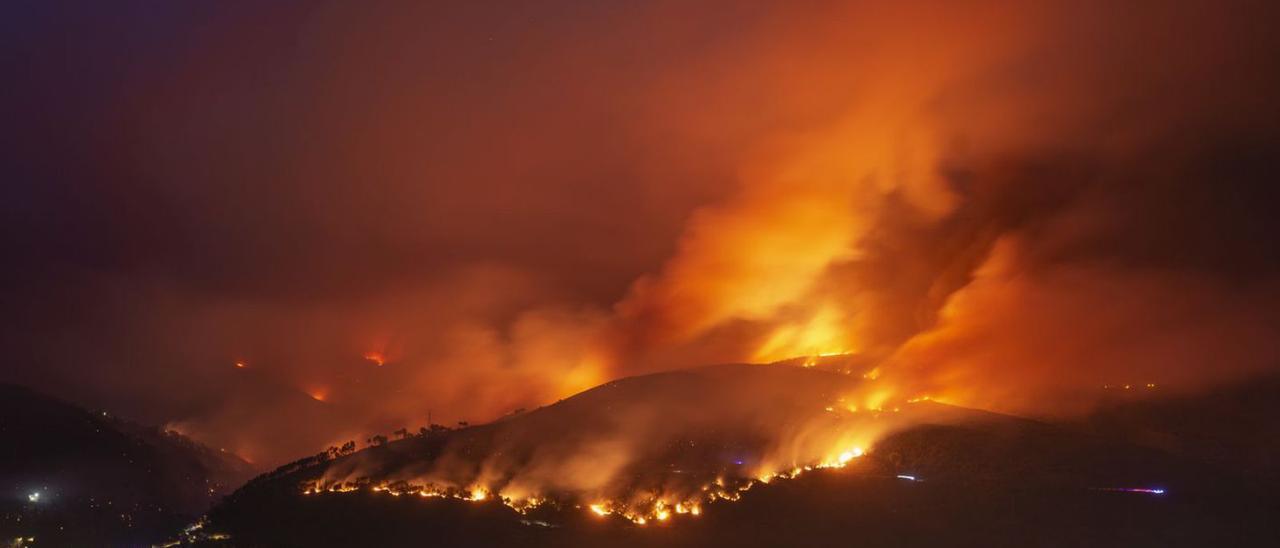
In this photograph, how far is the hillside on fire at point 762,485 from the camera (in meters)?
21.0

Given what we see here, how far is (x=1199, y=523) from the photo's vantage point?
68.5 feet

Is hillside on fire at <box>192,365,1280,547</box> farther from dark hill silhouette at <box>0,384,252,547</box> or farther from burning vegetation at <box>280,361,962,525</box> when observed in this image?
dark hill silhouette at <box>0,384,252,547</box>

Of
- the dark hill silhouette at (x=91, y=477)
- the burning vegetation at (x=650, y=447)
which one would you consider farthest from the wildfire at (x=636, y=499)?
the dark hill silhouette at (x=91, y=477)

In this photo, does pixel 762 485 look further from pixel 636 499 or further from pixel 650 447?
pixel 650 447

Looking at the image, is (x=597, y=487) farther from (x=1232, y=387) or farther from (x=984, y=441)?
(x=1232, y=387)

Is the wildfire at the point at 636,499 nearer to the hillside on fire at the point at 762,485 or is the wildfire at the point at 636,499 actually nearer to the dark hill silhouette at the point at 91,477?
the hillside on fire at the point at 762,485

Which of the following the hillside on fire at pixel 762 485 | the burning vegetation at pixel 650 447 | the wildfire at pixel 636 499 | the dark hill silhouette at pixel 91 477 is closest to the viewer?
the hillside on fire at pixel 762 485

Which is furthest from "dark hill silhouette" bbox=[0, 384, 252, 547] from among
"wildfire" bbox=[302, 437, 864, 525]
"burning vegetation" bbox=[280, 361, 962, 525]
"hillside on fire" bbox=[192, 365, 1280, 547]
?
"burning vegetation" bbox=[280, 361, 962, 525]

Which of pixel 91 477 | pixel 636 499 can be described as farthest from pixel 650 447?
pixel 91 477

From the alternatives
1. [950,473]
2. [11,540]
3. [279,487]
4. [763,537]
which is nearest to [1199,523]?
[950,473]

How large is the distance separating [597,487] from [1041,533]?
1293 centimetres

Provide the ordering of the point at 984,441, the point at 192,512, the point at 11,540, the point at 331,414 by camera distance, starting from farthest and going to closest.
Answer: the point at 331,414 < the point at 192,512 < the point at 984,441 < the point at 11,540

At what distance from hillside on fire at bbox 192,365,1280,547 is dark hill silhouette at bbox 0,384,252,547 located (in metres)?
4.63

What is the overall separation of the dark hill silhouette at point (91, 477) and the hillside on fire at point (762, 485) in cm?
463
